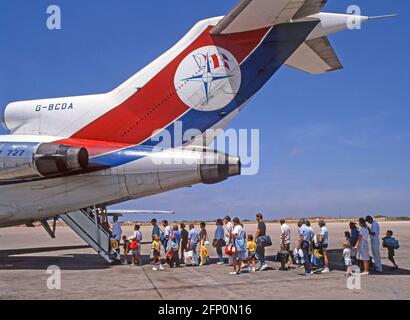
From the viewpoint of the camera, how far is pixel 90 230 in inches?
460

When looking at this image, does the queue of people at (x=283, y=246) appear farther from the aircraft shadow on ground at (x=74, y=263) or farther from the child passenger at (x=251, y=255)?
the aircraft shadow on ground at (x=74, y=263)

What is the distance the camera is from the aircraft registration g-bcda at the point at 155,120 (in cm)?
997

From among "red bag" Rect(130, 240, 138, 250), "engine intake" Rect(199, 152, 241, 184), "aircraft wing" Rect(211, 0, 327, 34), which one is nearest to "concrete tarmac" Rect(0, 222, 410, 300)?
"red bag" Rect(130, 240, 138, 250)

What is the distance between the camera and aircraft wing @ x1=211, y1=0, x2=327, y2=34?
9.11 m

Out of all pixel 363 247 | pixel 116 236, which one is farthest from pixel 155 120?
pixel 363 247

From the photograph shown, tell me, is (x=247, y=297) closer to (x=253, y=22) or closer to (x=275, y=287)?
(x=275, y=287)

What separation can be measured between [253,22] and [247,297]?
6.05 m

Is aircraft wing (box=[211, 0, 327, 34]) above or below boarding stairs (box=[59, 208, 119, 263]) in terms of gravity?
above


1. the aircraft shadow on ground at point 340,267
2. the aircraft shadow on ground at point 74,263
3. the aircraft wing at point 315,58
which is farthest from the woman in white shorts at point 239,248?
the aircraft wing at point 315,58

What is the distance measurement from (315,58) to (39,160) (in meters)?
7.44

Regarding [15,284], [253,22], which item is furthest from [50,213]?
[253,22]

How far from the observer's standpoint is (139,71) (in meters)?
11.3

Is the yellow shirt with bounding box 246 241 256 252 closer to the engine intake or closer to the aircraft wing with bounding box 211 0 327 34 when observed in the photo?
the engine intake

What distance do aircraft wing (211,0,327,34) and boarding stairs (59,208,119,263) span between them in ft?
19.8
